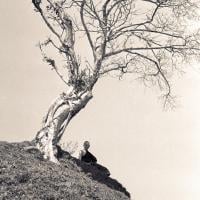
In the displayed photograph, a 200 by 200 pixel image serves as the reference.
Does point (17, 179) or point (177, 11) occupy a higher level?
point (177, 11)

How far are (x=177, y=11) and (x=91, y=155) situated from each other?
6934 mm

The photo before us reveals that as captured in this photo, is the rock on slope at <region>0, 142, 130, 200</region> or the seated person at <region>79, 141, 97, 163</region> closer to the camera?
the rock on slope at <region>0, 142, 130, 200</region>

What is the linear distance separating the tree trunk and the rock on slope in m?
0.66

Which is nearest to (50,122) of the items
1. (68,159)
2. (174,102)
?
(68,159)

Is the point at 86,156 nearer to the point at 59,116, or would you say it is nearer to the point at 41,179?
the point at 59,116

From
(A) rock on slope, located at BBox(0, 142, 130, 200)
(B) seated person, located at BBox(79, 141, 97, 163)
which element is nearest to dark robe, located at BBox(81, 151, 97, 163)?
(B) seated person, located at BBox(79, 141, 97, 163)

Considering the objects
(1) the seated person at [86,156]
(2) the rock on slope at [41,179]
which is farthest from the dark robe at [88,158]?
(2) the rock on slope at [41,179]

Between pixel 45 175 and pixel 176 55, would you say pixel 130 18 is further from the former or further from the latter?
pixel 45 175

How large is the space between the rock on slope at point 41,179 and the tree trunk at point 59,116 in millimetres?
660

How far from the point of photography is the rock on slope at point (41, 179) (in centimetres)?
1667

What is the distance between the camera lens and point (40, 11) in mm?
23547

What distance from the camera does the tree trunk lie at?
22125 mm

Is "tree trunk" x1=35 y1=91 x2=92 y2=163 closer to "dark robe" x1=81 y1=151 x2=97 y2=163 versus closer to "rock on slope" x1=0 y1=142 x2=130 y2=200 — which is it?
"rock on slope" x1=0 y1=142 x2=130 y2=200

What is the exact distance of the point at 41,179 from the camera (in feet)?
58.3
